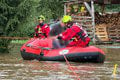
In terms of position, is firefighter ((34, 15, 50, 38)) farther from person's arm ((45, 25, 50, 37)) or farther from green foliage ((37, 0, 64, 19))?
green foliage ((37, 0, 64, 19))

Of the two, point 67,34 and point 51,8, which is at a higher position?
point 67,34

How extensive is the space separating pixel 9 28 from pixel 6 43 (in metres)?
0.67

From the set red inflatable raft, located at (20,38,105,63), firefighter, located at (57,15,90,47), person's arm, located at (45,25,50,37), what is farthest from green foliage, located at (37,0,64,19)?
firefighter, located at (57,15,90,47)

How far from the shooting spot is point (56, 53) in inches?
586

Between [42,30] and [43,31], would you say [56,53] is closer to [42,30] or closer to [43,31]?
[43,31]

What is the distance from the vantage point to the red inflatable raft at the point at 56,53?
569 inches

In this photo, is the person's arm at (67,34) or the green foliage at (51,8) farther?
the green foliage at (51,8)

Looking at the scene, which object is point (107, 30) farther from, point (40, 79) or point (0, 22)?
point (40, 79)

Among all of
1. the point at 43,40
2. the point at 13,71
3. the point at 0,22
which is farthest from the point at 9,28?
the point at 13,71

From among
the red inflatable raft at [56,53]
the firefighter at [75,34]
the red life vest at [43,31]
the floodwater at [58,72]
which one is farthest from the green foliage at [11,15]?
the floodwater at [58,72]

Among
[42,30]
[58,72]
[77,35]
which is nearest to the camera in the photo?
[58,72]

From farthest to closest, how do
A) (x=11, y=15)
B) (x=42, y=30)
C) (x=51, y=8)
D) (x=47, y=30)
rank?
(x=51, y=8) < (x=11, y=15) < (x=42, y=30) < (x=47, y=30)

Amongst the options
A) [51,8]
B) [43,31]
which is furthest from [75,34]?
[51,8]

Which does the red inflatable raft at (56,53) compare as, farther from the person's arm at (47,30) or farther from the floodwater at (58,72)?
the person's arm at (47,30)
